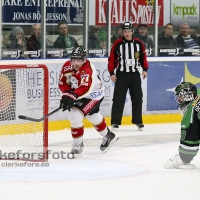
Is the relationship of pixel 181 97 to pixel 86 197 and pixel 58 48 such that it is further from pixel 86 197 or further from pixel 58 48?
pixel 58 48

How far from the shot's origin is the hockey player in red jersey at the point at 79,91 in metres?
8.06

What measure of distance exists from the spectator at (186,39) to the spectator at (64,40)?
6.14 feet

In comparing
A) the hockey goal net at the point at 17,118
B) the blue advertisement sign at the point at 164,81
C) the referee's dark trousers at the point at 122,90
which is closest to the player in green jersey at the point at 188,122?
the hockey goal net at the point at 17,118

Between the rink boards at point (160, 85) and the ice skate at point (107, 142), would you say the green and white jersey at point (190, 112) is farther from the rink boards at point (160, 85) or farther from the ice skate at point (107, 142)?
→ the rink boards at point (160, 85)

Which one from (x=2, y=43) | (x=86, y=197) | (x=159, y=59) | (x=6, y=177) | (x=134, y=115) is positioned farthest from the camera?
(x=159, y=59)

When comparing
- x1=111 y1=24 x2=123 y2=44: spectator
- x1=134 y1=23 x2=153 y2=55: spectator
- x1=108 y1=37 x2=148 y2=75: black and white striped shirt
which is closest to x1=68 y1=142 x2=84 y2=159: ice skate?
x1=108 y1=37 x2=148 y2=75: black and white striped shirt

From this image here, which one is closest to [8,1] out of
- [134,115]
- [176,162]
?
[134,115]

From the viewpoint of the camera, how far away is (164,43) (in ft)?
39.9

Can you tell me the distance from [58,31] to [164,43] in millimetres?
1846

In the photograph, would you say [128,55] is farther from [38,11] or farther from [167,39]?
[167,39]

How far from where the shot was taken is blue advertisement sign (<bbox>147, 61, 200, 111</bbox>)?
1172 centimetres

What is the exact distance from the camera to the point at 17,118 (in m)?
8.84

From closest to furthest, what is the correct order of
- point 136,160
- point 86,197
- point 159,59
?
point 86,197 → point 136,160 → point 159,59

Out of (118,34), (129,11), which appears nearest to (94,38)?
(118,34)
